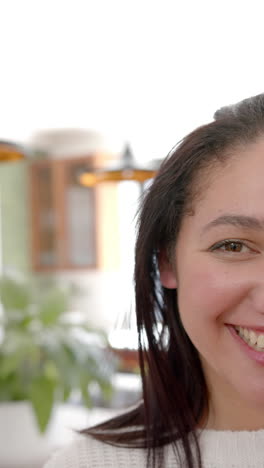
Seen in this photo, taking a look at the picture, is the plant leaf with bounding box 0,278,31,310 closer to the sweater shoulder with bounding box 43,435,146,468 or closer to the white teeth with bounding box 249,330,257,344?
the sweater shoulder with bounding box 43,435,146,468

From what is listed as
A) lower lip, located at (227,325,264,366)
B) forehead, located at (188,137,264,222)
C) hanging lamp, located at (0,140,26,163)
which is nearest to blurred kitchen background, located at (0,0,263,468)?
hanging lamp, located at (0,140,26,163)

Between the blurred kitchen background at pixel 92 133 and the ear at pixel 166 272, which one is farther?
the blurred kitchen background at pixel 92 133

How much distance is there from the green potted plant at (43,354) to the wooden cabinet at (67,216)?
11.2 ft

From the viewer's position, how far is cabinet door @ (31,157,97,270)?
5691mm

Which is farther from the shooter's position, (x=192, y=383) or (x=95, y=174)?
(x=95, y=174)

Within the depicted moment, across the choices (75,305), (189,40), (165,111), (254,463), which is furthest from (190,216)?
(75,305)

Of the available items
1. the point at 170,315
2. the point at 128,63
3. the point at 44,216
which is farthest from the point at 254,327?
the point at 44,216

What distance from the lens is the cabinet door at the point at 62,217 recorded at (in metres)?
5.69

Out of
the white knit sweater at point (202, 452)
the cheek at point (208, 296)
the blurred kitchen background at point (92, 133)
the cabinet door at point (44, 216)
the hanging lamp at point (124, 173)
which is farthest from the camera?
the cabinet door at point (44, 216)

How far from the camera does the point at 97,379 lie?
206cm

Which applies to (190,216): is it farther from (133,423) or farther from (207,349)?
(133,423)

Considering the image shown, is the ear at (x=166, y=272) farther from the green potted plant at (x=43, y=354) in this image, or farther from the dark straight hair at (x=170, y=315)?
the green potted plant at (x=43, y=354)

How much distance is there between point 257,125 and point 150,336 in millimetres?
367

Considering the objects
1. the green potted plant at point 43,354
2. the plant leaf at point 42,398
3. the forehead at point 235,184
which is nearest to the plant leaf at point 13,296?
the green potted plant at point 43,354
